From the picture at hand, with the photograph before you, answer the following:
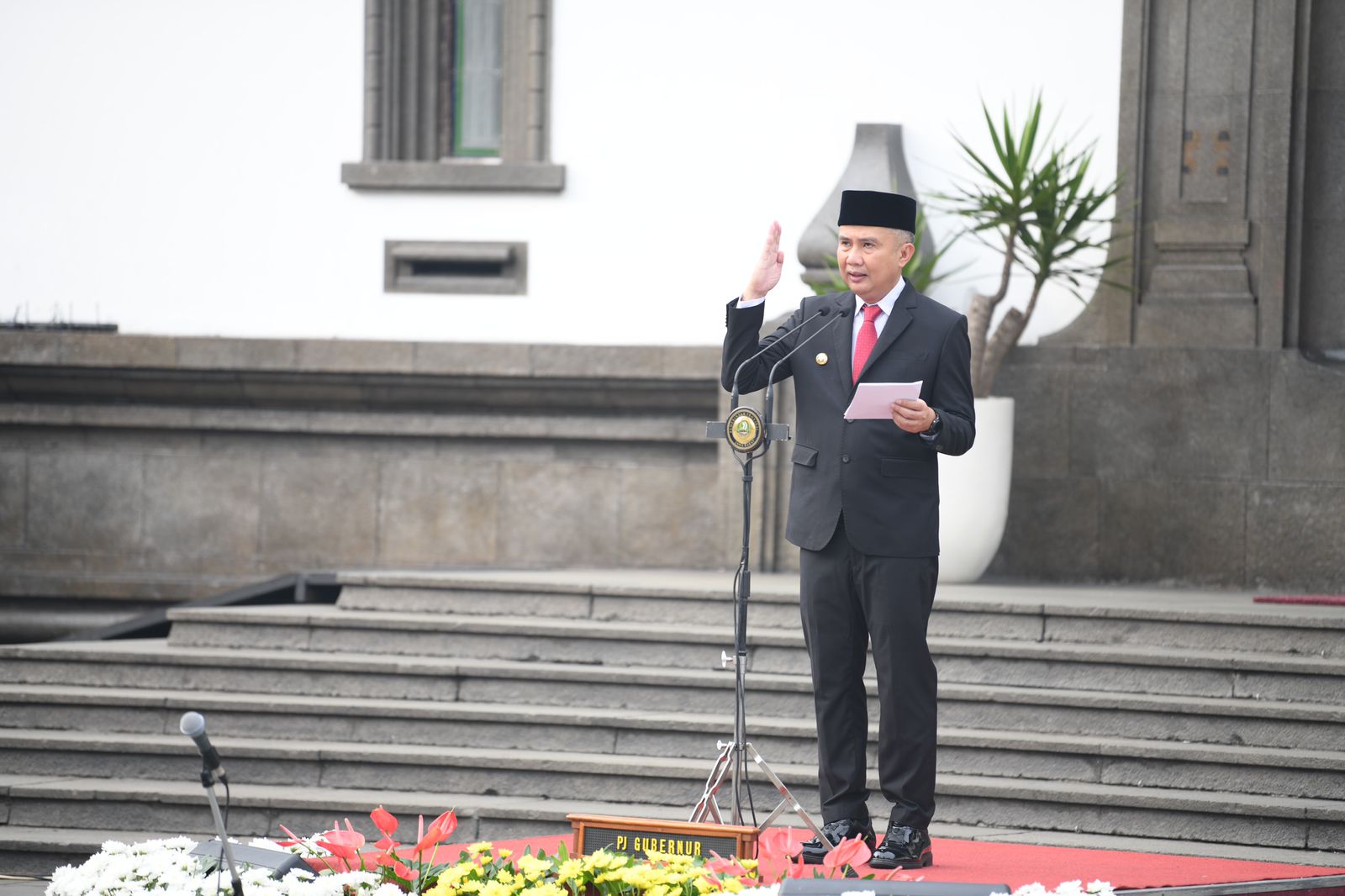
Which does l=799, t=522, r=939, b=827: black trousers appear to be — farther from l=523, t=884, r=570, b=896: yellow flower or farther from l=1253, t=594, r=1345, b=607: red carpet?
l=1253, t=594, r=1345, b=607: red carpet

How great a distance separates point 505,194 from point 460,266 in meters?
0.49

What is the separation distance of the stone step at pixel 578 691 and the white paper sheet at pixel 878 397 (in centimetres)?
234

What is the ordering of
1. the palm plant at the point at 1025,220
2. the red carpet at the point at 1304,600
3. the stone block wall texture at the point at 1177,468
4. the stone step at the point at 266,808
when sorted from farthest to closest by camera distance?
the stone block wall texture at the point at 1177,468
the palm plant at the point at 1025,220
the red carpet at the point at 1304,600
the stone step at the point at 266,808

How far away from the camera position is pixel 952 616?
24.2 feet

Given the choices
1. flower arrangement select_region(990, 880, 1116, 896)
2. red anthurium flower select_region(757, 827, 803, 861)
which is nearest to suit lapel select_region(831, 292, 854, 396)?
red anthurium flower select_region(757, 827, 803, 861)

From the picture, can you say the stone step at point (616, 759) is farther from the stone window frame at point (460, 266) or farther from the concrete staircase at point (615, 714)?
the stone window frame at point (460, 266)

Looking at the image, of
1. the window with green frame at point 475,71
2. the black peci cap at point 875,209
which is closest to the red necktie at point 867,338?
the black peci cap at point 875,209

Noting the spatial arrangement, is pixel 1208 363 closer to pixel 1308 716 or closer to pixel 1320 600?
pixel 1320 600

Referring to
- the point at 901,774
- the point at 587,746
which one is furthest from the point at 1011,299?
the point at 901,774

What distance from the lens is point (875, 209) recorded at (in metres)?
5.05

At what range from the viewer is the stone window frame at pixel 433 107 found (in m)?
9.93

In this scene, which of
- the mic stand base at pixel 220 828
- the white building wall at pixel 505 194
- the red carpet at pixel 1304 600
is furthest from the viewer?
the white building wall at pixel 505 194

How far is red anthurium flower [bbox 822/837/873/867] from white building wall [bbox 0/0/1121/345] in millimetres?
5269

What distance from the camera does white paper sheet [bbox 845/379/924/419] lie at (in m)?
4.85
